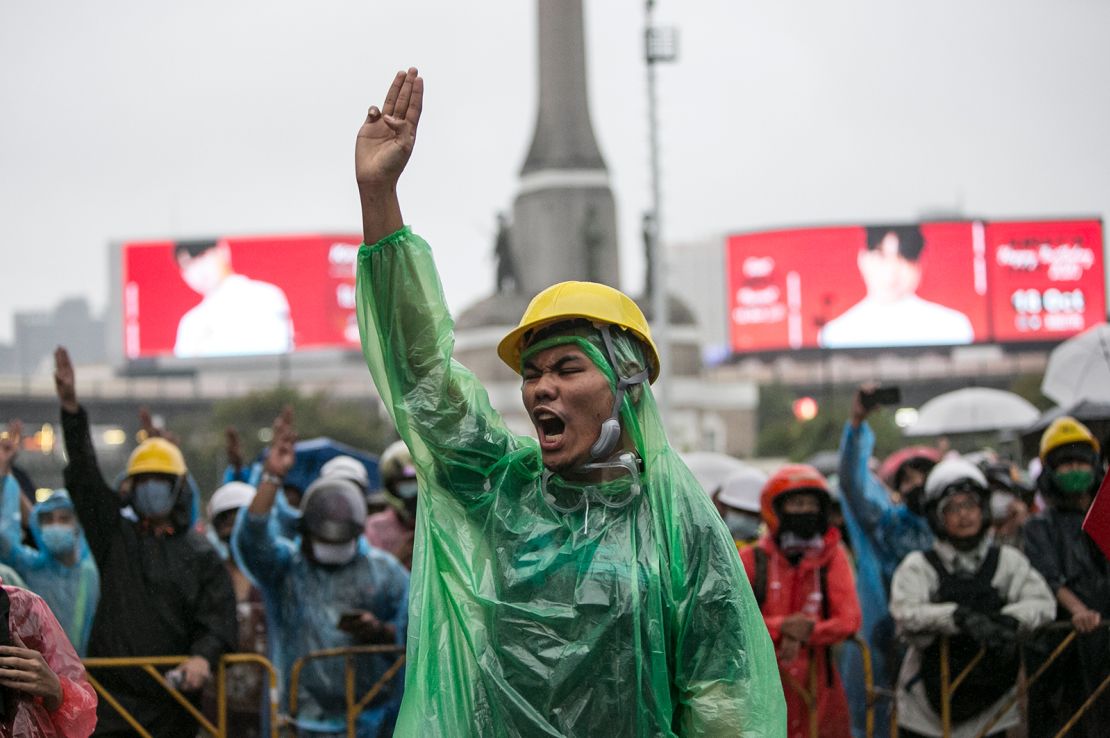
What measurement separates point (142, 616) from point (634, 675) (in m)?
3.00

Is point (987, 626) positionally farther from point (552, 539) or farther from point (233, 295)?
point (233, 295)

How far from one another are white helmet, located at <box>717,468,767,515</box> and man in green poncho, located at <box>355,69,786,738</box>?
440 centimetres

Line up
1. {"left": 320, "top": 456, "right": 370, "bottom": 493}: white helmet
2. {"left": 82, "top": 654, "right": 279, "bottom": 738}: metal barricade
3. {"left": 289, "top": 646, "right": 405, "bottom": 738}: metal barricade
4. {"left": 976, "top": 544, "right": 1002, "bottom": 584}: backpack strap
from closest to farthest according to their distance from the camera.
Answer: {"left": 82, "top": 654, "right": 279, "bottom": 738}: metal barricade < {"left": 289, "top": 646, "right": 405, "bottom": 738}: metal barricade < {"left": 976, "top": 544, "right": 1002, "bottom": 584}: backpack strap < {"left": 320, "top": 456, "right": 370, "bottom": 493}: white helmet

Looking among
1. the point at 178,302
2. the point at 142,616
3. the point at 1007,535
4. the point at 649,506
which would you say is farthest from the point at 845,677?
the point at 178,302

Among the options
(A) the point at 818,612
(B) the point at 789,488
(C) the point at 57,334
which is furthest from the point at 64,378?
(C) the point at 57,334

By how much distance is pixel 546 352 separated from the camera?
4.12 metres

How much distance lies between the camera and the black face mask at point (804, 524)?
6852 millimetres

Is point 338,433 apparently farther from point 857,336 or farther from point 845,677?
point 845,677

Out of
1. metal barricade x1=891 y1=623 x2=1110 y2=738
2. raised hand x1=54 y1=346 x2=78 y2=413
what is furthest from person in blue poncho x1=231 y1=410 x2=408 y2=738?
metal barricade x1=891 y1=623 x2=1110 y2=738

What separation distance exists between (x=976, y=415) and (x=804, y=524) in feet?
34.0

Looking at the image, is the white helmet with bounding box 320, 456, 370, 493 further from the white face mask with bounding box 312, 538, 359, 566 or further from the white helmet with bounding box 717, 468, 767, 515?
the white helmet with bounding box 717, 468, 767, 515

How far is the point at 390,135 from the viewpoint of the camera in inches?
153

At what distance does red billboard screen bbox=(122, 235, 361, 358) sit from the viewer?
6550 cm

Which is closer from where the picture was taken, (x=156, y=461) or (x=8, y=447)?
(x=156, y=461)
